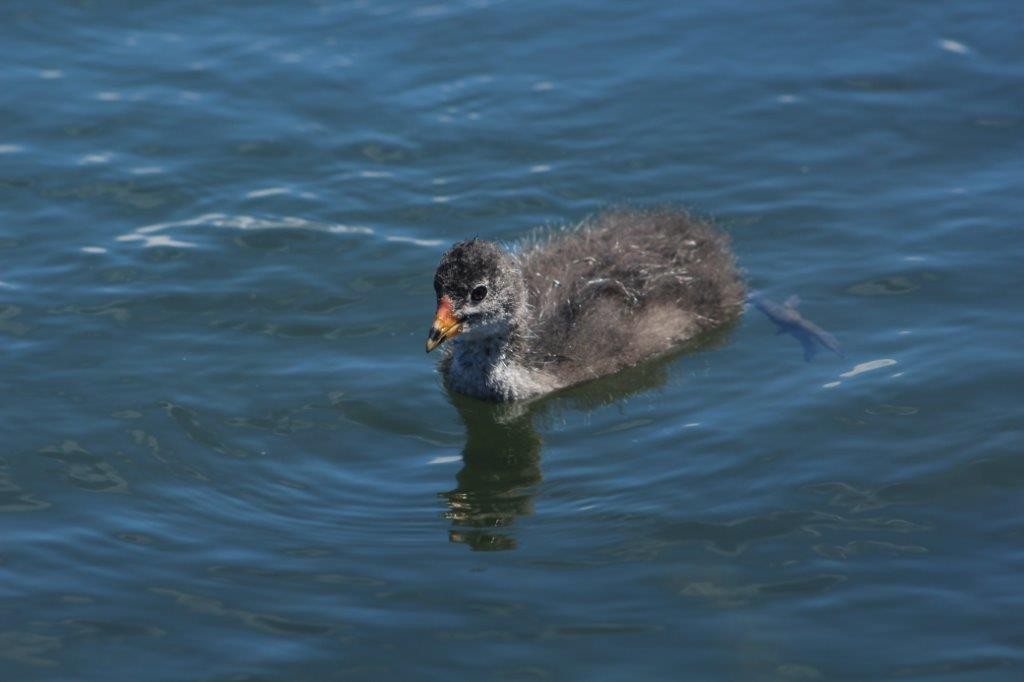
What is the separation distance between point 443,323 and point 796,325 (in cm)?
257

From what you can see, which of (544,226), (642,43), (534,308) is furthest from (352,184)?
(642,43)

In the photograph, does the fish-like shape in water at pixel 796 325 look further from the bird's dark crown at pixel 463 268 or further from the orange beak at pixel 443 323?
the orange beak at pixel 443 323

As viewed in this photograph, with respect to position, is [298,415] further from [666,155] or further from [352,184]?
[666,155]

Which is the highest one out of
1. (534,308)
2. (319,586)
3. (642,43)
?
(642,43)

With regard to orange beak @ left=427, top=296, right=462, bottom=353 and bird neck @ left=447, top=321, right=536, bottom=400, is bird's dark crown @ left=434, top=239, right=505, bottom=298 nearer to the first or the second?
orange beak @ left=427, top=296, right=462, bottom=353

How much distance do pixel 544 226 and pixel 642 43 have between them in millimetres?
3203

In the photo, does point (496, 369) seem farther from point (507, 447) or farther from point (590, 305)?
point (590, 305)

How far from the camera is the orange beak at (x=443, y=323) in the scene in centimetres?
1084

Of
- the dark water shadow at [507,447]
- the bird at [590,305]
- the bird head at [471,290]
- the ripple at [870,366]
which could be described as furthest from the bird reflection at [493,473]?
the ripple at [870,366]

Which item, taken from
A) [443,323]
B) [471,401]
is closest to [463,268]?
[443,323]

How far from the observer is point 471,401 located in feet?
37.8

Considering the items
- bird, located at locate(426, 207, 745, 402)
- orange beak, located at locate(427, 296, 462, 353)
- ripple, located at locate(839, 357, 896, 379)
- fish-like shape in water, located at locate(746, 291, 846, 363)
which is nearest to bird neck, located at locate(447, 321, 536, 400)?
bird, located at locate(426, 207, 745, 402)

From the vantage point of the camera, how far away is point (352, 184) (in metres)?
13.5

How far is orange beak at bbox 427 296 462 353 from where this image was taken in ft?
35.6
